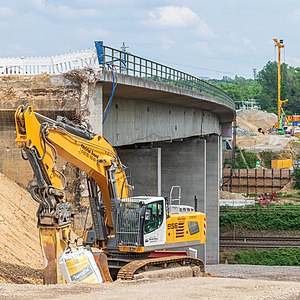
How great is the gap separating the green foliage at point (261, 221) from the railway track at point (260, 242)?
6.27ft

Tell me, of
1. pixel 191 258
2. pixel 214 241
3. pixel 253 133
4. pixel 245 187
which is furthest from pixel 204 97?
pixel 253 133

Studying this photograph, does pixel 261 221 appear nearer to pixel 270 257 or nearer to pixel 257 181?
pixel 270 257

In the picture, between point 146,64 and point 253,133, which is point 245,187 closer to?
point 253,133

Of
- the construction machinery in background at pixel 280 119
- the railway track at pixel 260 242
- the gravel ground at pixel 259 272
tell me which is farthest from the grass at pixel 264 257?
the construction machinery in background at pixel 280 119

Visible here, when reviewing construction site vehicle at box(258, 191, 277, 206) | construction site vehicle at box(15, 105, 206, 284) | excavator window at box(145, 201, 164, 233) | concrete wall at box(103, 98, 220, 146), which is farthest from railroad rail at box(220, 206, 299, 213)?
excavator window at box(145, 201, 164, 233)

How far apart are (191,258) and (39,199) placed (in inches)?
228

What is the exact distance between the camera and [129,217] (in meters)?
18.8

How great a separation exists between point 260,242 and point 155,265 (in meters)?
36.2

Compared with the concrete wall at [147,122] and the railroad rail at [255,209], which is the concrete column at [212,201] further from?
the railroad rail at [255,209]

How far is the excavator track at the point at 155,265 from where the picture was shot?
18250mm

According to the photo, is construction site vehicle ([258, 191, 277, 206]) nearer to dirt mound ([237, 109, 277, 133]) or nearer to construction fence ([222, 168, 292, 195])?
construction fence ([222, 168, 292, 195])

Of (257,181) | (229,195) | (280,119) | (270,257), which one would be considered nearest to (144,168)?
(270,257)

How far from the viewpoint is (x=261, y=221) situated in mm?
60031

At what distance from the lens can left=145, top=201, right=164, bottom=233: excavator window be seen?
18.9 metres
